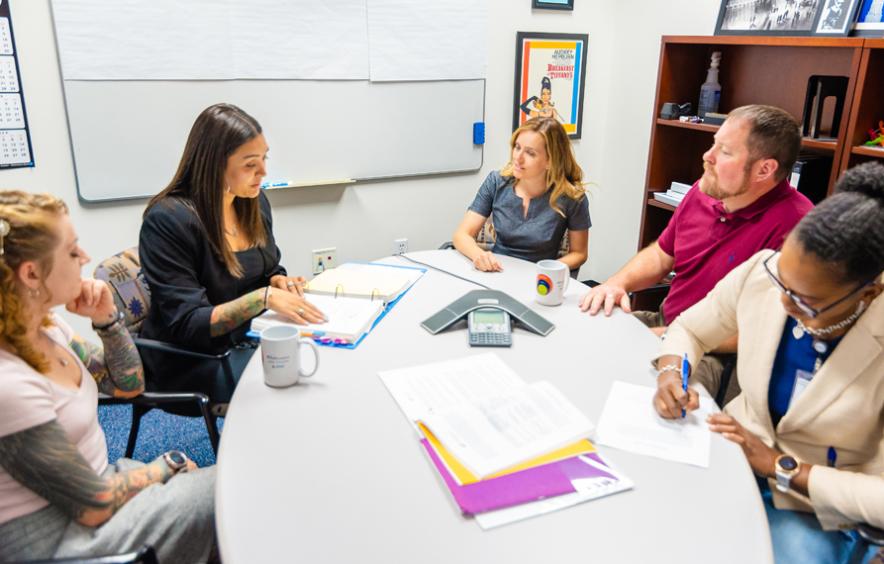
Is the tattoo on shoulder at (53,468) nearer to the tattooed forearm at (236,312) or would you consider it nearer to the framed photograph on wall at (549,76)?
the tattooed forearm at (236,312)

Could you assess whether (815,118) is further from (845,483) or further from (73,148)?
(73,148)

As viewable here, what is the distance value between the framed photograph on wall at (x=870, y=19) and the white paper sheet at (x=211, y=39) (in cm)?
201

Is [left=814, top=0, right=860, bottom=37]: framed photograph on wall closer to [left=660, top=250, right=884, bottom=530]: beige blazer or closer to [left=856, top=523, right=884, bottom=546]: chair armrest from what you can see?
[left=660, top=250, right=884, bottom=530]: beige blazer

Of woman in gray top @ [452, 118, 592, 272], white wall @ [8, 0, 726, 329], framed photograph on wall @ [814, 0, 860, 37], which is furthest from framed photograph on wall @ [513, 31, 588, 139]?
framed photograph on wall @ [814, 0, 860, 37]

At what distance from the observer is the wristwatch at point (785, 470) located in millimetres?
1241

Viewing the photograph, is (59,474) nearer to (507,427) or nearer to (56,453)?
(56,453)

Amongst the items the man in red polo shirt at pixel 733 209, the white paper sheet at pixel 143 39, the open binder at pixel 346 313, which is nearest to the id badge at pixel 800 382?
the man in red polo shirt at pixel 733 209

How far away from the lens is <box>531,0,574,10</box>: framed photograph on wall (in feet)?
11.2

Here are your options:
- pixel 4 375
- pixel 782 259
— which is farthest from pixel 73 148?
pixel 782 259

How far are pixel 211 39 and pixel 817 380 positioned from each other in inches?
101

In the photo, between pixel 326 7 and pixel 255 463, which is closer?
pixel 255 463

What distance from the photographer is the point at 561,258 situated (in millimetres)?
2656

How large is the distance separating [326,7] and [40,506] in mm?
2441

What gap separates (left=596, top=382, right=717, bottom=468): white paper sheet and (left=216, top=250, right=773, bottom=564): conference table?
2 cm
